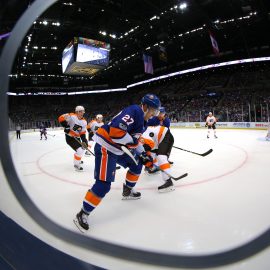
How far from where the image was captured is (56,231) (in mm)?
1205

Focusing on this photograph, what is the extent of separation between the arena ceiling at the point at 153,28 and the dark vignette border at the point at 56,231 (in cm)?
506

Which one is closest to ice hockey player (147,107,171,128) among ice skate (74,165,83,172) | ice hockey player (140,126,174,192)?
ice hockey player (140,126,174,192)

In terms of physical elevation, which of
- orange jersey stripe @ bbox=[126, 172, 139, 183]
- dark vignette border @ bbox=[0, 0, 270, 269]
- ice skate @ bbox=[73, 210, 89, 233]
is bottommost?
ice skate @ bbox=[73, 210, 89, 233]

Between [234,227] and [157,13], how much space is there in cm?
1129

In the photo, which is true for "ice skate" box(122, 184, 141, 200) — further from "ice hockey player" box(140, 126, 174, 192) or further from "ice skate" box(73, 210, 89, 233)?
"ice skate" box(73, 210, 89, 233)

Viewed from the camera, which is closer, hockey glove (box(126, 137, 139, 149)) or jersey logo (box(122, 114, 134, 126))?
jersey logo (box(122, 114, 134, 126))

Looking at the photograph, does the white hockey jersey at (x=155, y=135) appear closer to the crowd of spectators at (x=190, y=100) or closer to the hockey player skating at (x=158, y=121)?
the hockey player skating at (x=158, y=121)

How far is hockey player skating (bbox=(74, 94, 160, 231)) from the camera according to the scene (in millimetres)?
1931

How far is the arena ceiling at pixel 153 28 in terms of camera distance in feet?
33.7

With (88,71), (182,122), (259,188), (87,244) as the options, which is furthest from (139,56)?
(87,244)

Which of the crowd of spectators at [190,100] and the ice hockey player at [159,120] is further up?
the crowd of spectators at [190,100]

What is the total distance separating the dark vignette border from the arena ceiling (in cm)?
506

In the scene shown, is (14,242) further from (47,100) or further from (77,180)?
(47,100)

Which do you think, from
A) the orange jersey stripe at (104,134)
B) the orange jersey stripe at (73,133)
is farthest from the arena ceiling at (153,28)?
the orange jersey stripe at (104,134)
